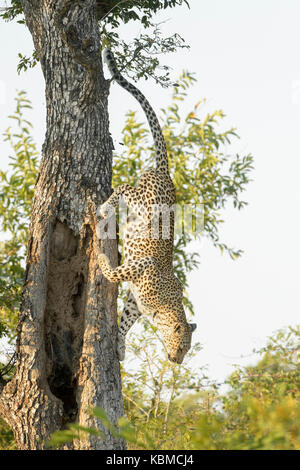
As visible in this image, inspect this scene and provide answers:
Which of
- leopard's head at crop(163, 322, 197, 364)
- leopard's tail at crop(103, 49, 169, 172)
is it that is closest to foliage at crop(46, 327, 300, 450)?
leopard's head at crop(163, 322, 197, 364)

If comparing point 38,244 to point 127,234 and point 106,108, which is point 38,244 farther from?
point 106,108

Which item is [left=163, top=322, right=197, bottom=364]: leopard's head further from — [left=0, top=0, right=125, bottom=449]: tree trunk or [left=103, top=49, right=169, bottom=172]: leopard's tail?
[left=103, top=49, right=169, bottom=172]: leopard's tail

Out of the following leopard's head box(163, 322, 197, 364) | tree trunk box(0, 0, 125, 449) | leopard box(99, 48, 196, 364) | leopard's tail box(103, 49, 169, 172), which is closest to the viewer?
tree trunk box(0, 0, 125, 449)

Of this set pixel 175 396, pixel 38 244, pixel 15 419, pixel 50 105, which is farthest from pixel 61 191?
pixel 175 396

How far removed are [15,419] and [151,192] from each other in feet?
9.12

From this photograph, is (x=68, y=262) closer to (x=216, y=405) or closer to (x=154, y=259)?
(x=154, y=259)

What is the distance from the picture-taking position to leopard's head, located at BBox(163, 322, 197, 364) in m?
6.95

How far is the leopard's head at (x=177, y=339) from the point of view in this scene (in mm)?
6953

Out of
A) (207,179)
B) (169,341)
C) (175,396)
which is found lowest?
(175,396)

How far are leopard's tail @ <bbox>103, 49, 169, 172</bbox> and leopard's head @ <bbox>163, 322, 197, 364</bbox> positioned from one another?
1.83 m

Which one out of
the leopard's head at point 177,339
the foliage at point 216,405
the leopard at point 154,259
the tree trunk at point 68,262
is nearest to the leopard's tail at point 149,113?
the leopard at point 154,259

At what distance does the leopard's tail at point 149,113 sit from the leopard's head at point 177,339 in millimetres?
1833

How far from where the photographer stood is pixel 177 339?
696 centimetres

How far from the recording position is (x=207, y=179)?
35.1 feet
